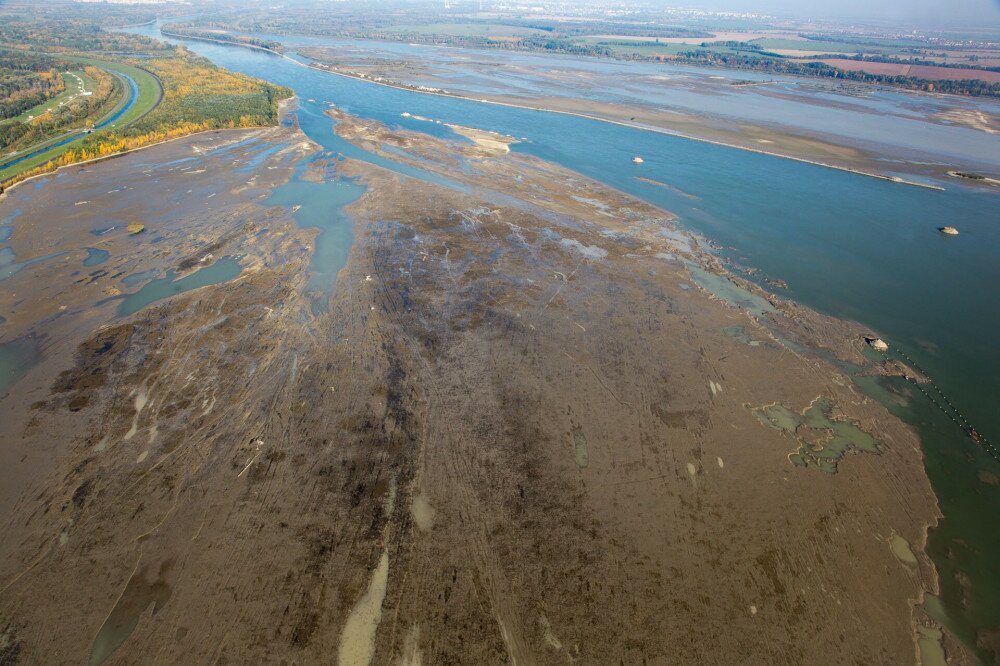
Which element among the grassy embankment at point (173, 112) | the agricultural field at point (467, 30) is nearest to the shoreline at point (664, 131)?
the grassy embankment at point (173, 112)

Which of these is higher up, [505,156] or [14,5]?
[14,5]

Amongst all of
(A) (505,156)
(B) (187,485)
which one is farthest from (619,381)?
(A) (505,156)

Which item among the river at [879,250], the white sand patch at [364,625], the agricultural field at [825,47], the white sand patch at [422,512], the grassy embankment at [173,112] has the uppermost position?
the agricultural field at [825,47]

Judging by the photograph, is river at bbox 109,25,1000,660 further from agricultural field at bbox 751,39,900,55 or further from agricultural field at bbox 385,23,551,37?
agricultural field at bbox 385,23,551,37

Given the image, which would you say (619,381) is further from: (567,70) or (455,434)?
(567,70)

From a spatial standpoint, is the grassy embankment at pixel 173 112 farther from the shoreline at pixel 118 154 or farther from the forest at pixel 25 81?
the forest at pixel 25 81

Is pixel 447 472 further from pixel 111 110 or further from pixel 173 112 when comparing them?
pixel 111 110

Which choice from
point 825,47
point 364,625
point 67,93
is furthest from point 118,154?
point 825,47
